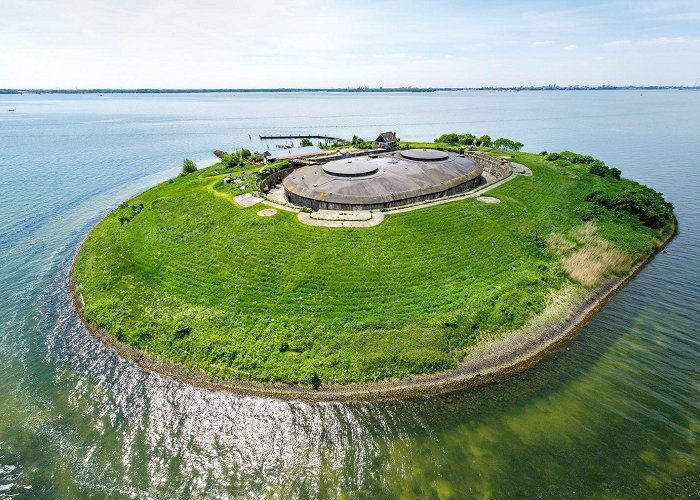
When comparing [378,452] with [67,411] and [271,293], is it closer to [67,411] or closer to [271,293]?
[271,293]

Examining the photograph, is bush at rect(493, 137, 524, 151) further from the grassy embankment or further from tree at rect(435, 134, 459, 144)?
the grassy embankment

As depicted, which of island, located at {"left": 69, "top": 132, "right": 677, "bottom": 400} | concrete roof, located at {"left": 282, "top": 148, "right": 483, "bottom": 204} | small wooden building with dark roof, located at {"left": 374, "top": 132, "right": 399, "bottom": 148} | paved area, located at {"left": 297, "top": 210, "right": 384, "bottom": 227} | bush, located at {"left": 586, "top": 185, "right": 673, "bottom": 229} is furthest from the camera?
small wooden building with dark roof, located at {"left": 374, "top": 132, "right": 399, "bottom": 148}

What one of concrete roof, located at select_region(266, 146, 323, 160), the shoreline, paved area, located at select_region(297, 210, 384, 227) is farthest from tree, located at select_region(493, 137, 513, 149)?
the shoreline

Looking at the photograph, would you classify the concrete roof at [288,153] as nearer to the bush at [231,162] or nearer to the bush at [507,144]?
the bush at [231,162]

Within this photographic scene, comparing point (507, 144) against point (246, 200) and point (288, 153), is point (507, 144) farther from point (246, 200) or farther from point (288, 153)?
point (246, 200)

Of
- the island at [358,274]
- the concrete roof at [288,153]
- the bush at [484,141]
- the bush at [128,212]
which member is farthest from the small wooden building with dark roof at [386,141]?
the bush at [128,212]

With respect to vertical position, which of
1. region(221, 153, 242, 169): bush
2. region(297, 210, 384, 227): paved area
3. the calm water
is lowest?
the calm water

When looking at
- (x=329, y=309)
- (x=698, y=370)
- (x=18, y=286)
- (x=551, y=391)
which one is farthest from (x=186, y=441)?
(x=698, y=370)
